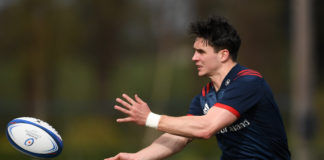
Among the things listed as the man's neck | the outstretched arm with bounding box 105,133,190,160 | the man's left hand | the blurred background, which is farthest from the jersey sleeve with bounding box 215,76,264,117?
the blurred background

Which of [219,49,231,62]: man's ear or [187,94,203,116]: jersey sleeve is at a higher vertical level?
[219,49,231,62]: man's ear

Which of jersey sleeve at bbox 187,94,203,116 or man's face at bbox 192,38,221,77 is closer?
man's face at bbox 192,38,221,77

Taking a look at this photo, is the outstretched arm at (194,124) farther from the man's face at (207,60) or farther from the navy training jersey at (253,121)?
the man's face at (207,60)

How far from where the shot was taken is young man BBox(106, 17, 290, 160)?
3.85 metres

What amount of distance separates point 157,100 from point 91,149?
11.0 feet

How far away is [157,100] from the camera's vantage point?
1466 centimetres

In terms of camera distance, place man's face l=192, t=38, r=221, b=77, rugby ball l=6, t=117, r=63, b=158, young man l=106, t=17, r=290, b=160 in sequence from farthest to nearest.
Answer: rugby ball l=6, t=117, r=63, b=158 < man's face l=192, t=38, r=221, b=77 < young man l=106, t=17, r=290, b=160

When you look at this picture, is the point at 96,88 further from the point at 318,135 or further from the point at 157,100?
the point at 318,135

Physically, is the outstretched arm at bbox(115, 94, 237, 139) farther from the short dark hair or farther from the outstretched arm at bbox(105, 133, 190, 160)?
the short dark hair

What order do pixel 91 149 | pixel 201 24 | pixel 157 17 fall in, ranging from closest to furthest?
pixel 201 24
pixel 91 149
pixel 157 17

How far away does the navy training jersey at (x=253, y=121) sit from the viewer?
Answer: 13.2 feet

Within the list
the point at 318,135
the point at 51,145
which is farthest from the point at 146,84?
the point at 51,145

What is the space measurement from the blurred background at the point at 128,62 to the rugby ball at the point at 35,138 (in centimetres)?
650

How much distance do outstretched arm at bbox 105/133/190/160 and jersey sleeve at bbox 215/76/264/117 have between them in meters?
0.79
